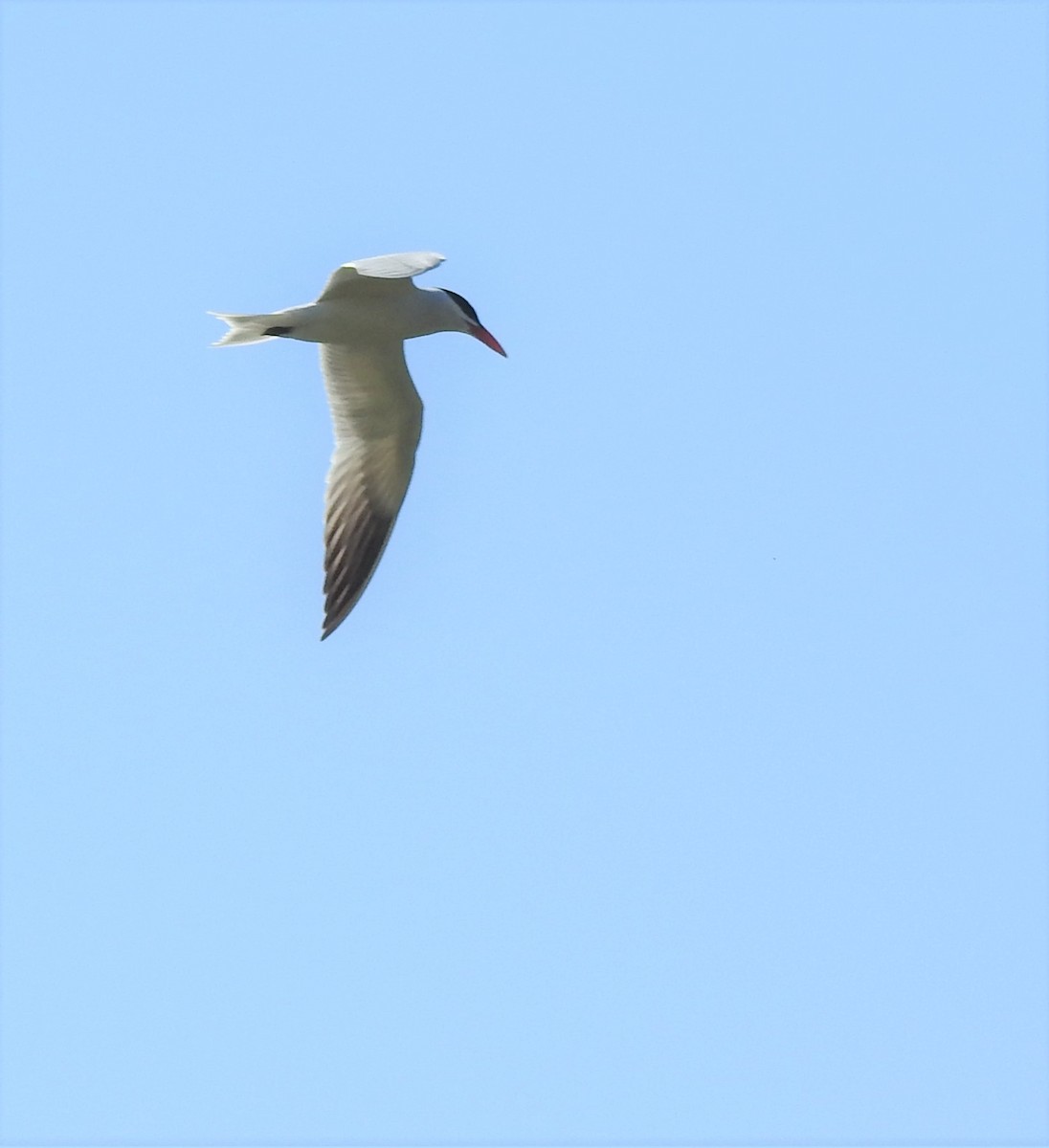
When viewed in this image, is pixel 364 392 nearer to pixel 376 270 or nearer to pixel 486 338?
pixel 486 338

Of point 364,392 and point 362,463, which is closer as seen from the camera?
point 364,392

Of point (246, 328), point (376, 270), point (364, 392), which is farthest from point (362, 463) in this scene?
point (376, 270)

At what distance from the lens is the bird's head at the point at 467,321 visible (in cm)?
1332

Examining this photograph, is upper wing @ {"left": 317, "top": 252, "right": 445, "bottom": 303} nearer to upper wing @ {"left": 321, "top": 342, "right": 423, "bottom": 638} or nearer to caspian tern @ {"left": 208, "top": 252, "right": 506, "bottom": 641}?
caspian tern @ {"left": 208, "top": 252, "right": 506, "bottom": 641}

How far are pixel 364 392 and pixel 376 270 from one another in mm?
2882

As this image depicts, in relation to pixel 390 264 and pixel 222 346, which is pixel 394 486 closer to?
pixel 222 346

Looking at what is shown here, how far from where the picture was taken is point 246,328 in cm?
1288

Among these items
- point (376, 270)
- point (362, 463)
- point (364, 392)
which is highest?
point (376, 270)

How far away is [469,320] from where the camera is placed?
13.4m

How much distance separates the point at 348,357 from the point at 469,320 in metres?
0.89

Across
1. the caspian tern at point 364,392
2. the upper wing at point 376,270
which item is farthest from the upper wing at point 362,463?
the upper wing at point 376,270

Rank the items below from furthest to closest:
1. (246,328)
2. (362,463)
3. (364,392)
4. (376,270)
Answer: (362,463) → (364,392) → (246,328) → (376,270)

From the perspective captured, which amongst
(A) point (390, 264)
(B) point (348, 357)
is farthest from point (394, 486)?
(A) point (390, 264)

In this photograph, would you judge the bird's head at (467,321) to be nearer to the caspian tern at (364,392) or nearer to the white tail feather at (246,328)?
the caspian tern at (364,392)
